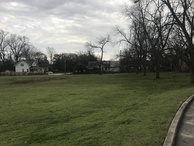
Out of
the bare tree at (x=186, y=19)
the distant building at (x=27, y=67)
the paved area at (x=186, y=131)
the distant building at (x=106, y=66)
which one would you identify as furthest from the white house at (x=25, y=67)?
the paved area at (x=186, y=131)

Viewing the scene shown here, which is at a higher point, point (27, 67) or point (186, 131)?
point (27, 67)

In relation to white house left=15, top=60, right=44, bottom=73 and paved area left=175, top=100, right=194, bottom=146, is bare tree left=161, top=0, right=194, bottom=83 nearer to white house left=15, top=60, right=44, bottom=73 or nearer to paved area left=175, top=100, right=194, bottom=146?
paved area left=175, top=100, right=194, bottom=146

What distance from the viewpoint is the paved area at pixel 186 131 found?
7.26 metres

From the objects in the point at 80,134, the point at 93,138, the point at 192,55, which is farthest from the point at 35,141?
the point at 192,55

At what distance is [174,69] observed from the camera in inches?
3989

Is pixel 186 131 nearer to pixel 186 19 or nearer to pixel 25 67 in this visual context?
pixel 186 19

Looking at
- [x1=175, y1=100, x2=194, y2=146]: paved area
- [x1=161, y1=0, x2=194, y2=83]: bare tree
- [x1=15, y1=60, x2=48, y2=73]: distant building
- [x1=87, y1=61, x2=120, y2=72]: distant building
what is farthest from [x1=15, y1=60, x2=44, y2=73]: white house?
[x1=175, y1=100, x2=194, y2=146]: paved area

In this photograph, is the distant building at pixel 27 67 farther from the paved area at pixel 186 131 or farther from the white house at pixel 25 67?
the paved area at pixel 186 131

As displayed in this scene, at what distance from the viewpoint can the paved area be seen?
7259 millimetres

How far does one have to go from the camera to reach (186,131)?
27.3 feet

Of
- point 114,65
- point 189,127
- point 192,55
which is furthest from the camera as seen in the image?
point 114,65

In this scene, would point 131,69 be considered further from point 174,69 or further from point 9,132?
point 9,132

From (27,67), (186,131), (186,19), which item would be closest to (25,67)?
(27,67)

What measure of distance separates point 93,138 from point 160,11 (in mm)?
27957
